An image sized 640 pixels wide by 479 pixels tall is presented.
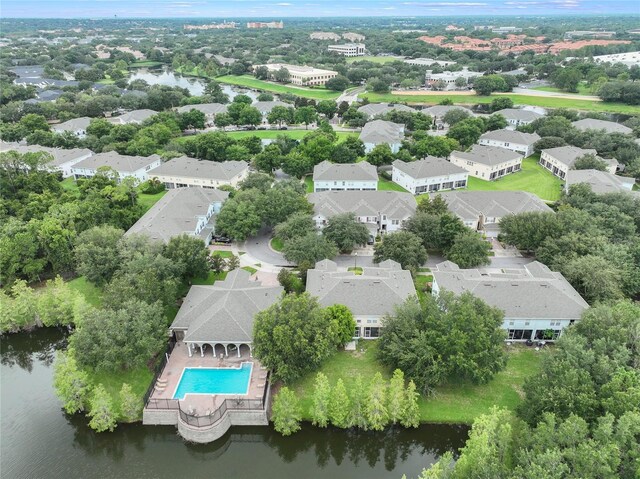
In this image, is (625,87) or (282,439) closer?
(282,439)

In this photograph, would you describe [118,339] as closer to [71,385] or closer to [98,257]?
[71,385]

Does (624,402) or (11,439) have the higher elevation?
(624,402)

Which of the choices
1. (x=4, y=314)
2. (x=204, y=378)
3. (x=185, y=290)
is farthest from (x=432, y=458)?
(x=4, y=314)

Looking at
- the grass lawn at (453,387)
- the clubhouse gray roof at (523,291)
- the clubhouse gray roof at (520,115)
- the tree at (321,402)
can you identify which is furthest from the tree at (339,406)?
the clubhouse gray roof at (520,115)

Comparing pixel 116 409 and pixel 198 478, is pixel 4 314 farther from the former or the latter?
pixel 198 478

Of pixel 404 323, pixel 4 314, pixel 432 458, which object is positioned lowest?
pixel 432 458

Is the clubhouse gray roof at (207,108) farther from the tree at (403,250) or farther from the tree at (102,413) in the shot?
the tree at (102,413)

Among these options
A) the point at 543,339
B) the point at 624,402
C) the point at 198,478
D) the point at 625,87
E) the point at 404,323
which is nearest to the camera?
the point at 624,402

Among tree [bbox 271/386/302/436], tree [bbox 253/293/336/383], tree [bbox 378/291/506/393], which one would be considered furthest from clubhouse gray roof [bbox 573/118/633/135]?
tree [bbox 271/386/302/436]
